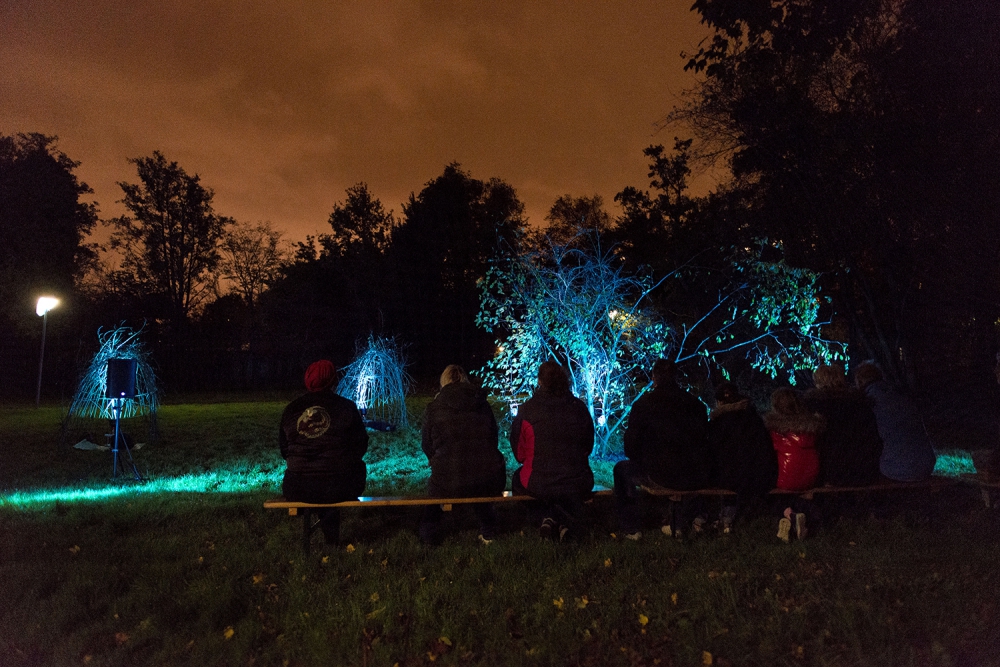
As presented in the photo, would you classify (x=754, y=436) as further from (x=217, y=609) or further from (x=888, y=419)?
(x=217, y=609)

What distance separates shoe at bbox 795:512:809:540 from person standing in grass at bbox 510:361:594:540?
1.50 m

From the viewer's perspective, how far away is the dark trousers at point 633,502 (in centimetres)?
494

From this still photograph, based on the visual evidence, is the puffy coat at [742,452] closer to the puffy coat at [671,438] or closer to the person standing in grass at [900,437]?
the puffy coat at [671,438]

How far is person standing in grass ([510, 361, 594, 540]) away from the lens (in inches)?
186

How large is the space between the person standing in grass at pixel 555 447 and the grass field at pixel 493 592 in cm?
31

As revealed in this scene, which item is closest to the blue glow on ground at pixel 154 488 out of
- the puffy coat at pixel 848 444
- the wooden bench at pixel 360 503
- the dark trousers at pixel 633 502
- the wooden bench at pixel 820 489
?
Answer: the wooden bench at pixel 360 503

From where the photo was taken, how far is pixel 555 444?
476cm

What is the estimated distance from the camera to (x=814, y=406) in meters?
5.22

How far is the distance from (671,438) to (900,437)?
200 cm

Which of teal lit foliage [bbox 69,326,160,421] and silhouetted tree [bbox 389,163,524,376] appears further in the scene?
silhouetted tree [bbox 389,163,524,376]

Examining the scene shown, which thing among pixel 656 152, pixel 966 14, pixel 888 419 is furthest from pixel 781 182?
pixel 656 152

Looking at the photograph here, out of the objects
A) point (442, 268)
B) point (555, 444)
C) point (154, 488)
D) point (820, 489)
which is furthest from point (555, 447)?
point (442, 268)

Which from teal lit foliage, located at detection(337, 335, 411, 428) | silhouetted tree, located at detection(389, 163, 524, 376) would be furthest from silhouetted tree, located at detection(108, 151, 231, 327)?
teal lit foliage, located at detection(337, 335, 411, 428)

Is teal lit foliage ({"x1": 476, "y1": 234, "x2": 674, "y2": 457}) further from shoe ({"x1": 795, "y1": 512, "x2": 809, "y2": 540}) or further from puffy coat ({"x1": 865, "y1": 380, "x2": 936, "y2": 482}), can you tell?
shoe ({"x1": 795, "y1": 512, "x2": 809, "y2": 540})
